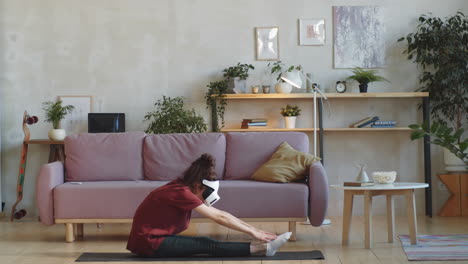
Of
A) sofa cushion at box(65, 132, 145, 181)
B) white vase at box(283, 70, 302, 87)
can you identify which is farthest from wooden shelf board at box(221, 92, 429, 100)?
sofa cushion at box(65, 132, 145, 181)

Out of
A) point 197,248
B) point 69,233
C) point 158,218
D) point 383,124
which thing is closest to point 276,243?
point 197,248

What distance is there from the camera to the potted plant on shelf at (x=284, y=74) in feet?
21.7

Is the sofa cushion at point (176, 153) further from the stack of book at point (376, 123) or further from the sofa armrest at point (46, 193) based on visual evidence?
→ the stack of book at point (376, 123)

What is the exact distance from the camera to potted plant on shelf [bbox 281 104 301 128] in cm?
684

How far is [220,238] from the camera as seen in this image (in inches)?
220

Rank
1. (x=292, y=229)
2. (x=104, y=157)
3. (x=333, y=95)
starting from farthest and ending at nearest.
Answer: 1. (x=333, y=95)
2. (x=104, y=157)
3. (x=292, y=229)

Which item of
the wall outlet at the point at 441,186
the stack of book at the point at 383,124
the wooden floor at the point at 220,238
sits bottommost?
the wooden floor at the point at 220,238

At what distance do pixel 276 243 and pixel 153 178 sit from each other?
1.75m

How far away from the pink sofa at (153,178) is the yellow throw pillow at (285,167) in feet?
0.35

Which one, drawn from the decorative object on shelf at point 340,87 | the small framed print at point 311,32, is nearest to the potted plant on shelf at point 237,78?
the small framed print at point 311,32

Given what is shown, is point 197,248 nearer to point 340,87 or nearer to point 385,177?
point 385,177

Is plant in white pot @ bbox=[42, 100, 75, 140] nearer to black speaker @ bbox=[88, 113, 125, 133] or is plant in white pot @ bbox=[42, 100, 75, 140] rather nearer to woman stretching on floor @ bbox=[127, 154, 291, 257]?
black speaker @ bbox=[88, 113, 125, 133]

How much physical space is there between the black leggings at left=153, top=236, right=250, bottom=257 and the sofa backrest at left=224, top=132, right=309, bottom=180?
1310mm

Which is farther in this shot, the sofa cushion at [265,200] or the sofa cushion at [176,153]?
the sofa cushion at [176,153]
